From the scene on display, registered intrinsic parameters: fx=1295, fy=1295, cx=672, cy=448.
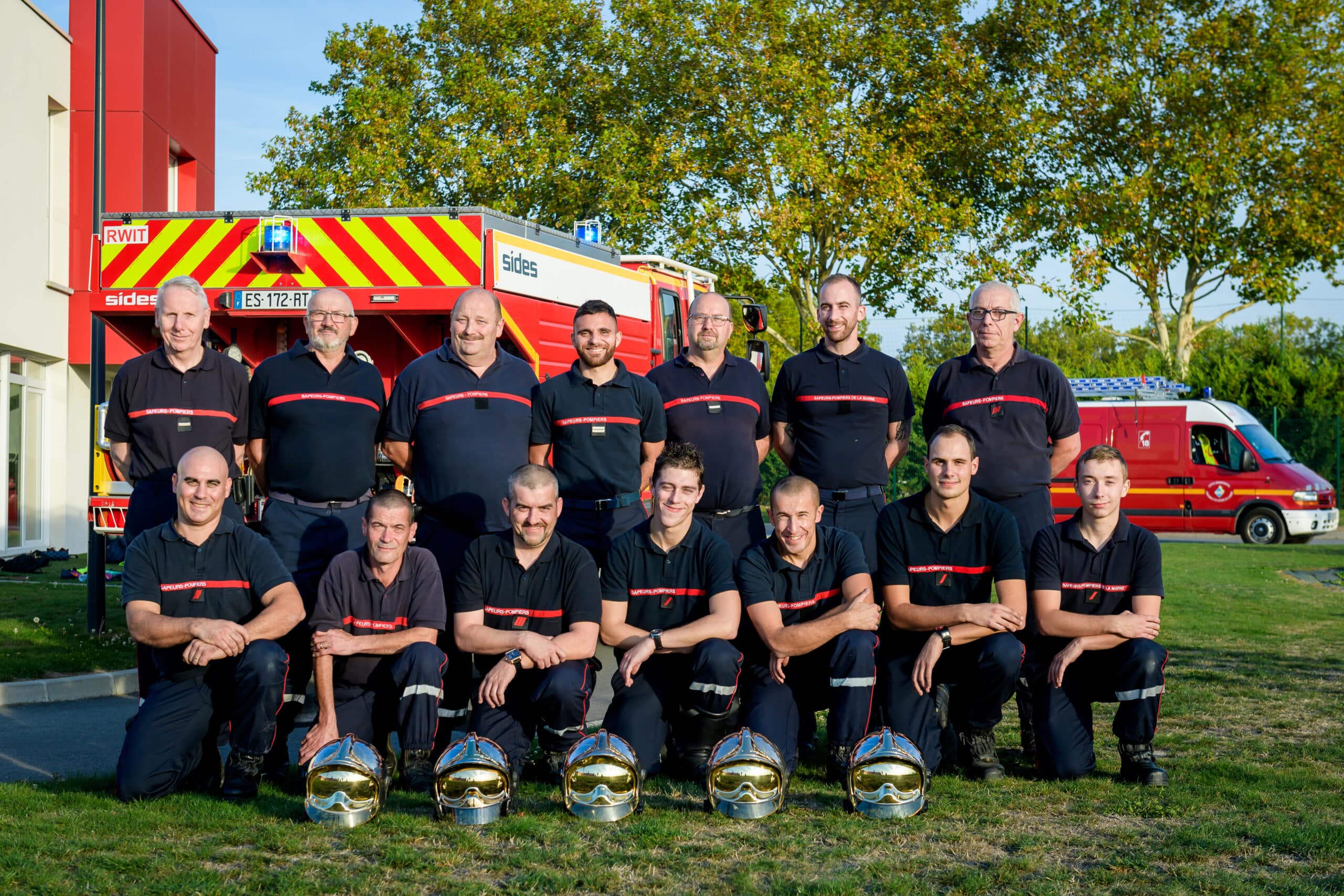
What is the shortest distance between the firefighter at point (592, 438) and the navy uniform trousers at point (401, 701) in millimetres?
1144

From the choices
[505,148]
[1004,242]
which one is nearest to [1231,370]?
[1004,242]

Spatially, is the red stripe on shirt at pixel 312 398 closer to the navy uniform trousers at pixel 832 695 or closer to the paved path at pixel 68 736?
the paved path at pixel 68 736

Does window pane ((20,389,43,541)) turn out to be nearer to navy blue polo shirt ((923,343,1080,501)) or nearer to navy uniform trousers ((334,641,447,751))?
navy uniform trousers ((334,641,447,751))

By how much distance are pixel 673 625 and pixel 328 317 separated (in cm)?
227

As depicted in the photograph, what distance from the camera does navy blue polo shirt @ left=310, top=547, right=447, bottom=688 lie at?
5.61 metres

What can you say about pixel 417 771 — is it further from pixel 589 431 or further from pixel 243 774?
pixel 589 431

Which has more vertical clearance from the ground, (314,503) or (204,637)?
(314,503)

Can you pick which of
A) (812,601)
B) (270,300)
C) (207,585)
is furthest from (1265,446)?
(207,585)

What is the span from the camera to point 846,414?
673 centimetres

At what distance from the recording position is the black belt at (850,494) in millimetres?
6664

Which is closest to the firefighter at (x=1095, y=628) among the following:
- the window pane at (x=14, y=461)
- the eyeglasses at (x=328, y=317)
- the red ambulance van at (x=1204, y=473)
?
the eyeglasses at (x=328, y=317)

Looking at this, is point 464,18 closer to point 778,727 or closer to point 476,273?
point 476,273

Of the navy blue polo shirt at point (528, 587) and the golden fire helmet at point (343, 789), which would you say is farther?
the navy blue polo shirt at point (528, 587)

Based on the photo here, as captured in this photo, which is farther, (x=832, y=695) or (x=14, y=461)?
(x=14, y=461)
